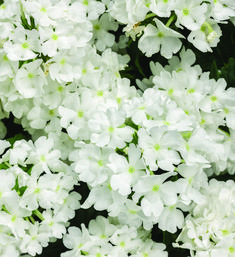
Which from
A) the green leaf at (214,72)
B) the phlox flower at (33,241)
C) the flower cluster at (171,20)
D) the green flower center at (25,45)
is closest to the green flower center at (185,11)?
the flower cluster at (171,20)

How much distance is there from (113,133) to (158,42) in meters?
0.30

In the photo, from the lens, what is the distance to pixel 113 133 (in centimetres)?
129

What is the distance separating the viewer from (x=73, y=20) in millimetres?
1372

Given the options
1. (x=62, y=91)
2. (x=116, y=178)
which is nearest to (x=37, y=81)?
(x=62, y=91)

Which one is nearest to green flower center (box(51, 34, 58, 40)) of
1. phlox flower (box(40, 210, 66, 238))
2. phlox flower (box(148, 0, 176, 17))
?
phlox flower (box(148, 0, 176, 17))

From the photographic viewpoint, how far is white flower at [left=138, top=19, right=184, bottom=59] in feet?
4.55

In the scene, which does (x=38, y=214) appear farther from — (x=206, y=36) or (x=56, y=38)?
(x=206, y=36)

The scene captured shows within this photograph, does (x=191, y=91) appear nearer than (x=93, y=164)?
No

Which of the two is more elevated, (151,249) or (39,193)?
(39,193)

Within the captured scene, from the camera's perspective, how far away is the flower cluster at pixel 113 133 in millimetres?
1266

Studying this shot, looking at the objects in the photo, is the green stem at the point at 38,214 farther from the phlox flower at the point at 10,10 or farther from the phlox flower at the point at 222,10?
the phlox flower at the point at 222,10

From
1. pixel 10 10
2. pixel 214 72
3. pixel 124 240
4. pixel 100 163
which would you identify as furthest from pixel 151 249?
pixel 10 10

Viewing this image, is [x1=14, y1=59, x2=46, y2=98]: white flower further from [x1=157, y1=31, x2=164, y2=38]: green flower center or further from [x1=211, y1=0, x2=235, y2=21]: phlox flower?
[x1=211, y1=0, x2=235, y2=21]: phlox flower

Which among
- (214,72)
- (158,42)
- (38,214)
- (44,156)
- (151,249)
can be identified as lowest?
(151,249)
